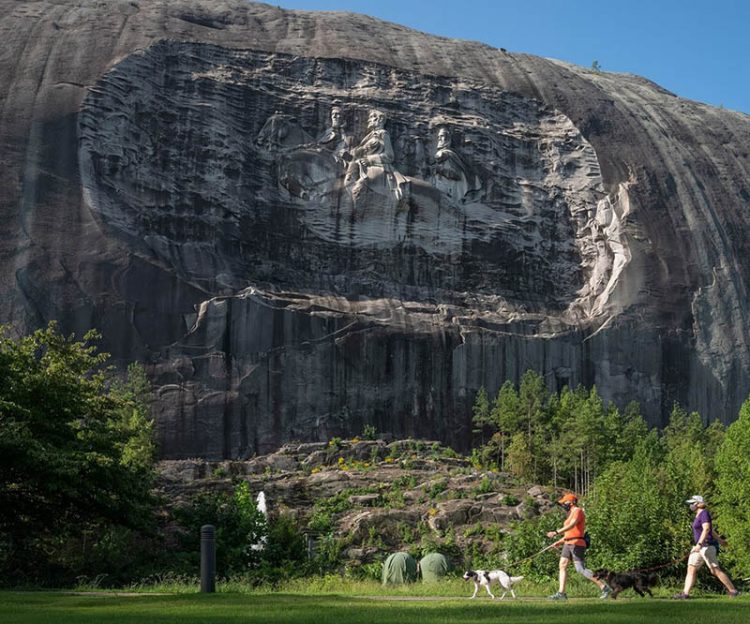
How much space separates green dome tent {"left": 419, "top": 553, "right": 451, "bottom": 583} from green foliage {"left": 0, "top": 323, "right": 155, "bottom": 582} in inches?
217

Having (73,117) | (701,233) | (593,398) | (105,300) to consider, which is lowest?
(593,398)

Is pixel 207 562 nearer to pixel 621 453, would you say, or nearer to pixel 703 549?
pixel 703 549

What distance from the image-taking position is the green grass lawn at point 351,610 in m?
10.3

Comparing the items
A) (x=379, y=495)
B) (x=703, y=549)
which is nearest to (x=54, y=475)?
(x=703, y=549)

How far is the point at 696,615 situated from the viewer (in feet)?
35.0

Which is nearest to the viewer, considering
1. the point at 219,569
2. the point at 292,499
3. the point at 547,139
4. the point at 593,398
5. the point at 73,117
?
the point at 219,569

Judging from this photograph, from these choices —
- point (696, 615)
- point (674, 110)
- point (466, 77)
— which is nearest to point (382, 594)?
point (696, 615)

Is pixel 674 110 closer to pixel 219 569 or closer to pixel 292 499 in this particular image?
pixel 292 499

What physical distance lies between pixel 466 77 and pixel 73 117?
2186 centimetres

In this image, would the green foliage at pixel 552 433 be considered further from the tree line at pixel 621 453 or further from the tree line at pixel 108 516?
the tree line at pixel 108 516

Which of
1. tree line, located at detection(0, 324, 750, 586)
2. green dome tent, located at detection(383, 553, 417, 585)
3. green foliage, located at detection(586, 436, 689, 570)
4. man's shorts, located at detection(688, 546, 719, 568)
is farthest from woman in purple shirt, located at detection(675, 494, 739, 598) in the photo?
green dome tent, located at detection(383, 553, 417, 585)

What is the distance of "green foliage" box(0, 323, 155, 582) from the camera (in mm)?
18969

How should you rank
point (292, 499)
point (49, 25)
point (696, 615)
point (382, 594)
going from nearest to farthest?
point (696, 615), point (382, 594), point (292, 499), point (49, 25)

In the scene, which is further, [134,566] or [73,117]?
[73,117]
